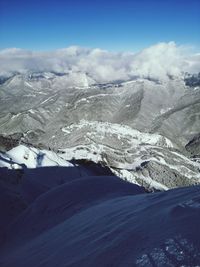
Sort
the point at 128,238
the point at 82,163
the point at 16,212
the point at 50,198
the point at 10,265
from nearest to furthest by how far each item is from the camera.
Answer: the point at 128,238, the point at 10,265, the point at 50,198, the point at 16,212, the point at 82,163

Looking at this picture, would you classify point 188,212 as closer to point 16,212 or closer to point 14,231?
point 14,231

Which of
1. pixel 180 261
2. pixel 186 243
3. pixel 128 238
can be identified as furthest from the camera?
pixel 128 238

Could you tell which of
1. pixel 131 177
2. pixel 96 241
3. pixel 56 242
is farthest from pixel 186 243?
pixel 131 177

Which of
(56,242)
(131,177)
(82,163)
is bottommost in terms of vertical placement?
(131,177)

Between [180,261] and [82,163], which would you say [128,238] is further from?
[82,163]

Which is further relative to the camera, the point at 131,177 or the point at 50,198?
the point at 131,177

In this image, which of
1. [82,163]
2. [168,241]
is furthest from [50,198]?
[82,163]

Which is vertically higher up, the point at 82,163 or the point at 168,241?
the point at 168,241
